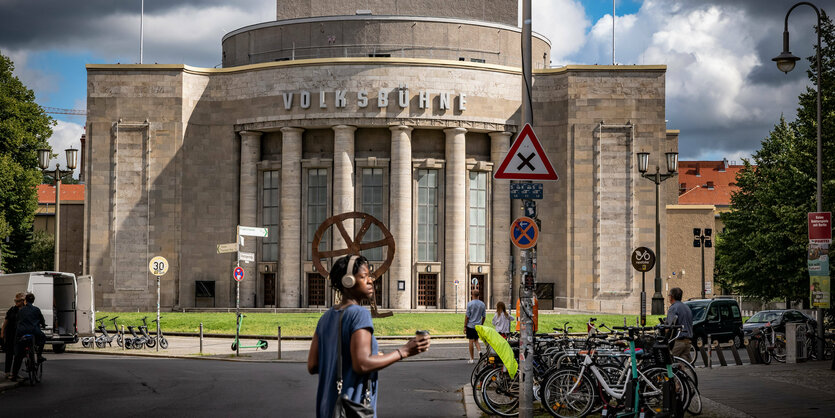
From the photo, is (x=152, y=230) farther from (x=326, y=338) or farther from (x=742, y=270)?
(x=326, y=338)

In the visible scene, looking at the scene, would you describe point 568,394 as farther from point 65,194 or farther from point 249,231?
point 65,194

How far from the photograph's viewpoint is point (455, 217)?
5856 cm

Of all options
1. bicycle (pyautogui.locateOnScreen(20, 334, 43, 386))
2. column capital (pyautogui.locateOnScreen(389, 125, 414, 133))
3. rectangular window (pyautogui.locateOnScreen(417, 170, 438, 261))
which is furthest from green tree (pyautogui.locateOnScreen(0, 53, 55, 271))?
bicycle (pyautogui.locateOnScreen(20, 334, 43, 386))

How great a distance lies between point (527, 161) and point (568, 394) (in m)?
3.41

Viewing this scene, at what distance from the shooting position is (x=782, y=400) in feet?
53.8

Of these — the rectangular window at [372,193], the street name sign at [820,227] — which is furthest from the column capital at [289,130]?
the street name sign at [820,227]

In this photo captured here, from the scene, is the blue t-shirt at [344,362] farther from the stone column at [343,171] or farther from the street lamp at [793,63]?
the stone column at [343,171]

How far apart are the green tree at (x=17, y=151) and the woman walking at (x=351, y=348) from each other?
51.9m

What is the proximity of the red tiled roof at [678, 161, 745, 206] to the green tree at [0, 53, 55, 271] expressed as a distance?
6137 cm

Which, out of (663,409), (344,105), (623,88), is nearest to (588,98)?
(623,88)

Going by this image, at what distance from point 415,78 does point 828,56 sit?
2945 centimetres

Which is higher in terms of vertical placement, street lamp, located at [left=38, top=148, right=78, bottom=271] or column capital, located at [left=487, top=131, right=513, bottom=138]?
column capital, located at [left=487, top=131, right=513, bottom=138]

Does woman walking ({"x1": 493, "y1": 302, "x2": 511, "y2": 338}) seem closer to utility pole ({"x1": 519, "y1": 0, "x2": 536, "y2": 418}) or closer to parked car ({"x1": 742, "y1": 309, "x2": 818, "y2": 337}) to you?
utility pole ({"x1": 519, "y1": 0, "x2": 536, "y2": 418})

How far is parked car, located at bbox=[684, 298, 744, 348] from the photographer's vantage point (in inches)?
1355
